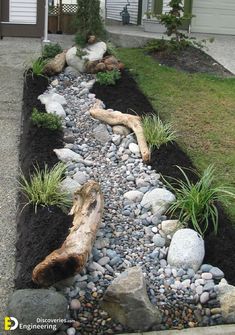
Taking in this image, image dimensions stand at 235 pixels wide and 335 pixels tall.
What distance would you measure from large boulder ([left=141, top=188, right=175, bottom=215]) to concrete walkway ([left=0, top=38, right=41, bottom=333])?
40.4 inches

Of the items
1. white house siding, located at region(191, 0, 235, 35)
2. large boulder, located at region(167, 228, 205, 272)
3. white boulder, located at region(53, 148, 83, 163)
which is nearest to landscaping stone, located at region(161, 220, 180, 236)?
large boulder, located at region(167, 228, 205, 272)

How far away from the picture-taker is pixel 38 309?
298cm

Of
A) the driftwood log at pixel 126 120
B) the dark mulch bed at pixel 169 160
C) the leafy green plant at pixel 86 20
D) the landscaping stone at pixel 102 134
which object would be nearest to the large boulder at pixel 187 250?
the dark mulch bed at pixel 169 160

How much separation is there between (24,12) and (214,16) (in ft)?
14.2

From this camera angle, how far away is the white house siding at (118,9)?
1362 centimetres

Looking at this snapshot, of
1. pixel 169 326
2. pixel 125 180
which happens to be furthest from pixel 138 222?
pixel 169 326

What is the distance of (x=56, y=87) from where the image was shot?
24.0 feet

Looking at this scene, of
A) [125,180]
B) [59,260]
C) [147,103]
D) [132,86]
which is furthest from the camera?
[132,86]

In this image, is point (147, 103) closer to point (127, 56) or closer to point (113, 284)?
point (127, 56)

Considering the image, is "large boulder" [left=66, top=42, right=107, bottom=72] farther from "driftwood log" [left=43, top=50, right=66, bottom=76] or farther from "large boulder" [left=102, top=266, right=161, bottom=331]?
"large boulder" [left=102, top=266, right=161, bottom=331]

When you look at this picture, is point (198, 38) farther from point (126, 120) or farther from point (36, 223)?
point (36, 223)

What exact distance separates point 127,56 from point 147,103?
2.85m

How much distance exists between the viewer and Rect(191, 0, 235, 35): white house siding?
12164 mm

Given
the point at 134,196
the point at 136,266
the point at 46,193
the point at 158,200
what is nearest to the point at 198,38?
the point at 134,196
